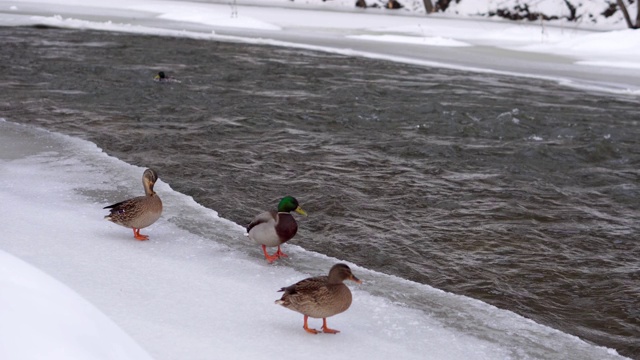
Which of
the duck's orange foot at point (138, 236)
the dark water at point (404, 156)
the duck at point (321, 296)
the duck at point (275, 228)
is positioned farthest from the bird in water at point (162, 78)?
the duck at point (321, 296)

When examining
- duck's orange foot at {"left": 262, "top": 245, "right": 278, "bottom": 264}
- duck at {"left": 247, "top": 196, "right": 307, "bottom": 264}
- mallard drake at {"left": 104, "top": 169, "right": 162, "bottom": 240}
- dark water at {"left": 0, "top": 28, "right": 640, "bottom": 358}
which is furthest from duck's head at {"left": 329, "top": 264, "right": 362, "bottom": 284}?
mallard drake at {"left": 104, "top": 169, "right": 162, "bottom": 240}

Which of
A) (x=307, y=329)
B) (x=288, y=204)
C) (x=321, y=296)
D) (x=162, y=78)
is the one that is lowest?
(x=307, y=329)

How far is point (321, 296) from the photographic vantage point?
4324mm

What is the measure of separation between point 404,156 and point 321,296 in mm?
4923

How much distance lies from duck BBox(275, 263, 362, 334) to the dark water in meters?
1.62

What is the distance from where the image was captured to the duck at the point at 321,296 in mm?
4312

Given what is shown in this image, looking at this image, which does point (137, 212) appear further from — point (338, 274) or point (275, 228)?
point (338, 274)

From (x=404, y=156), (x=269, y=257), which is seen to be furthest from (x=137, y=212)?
(x=404, y=156)

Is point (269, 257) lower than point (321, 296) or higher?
lower

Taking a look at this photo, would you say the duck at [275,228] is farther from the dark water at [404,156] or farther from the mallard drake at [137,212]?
the dark water at [404,156]

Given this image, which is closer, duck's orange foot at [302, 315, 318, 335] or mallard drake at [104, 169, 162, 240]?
duck's orange foot at [302, 315, 318, 335]

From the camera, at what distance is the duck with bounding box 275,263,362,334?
4312 millimetres

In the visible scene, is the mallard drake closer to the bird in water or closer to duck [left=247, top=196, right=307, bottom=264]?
duck [left=247, top=196, right=307, bottom=264]

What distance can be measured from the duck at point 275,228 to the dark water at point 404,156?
0.83m
